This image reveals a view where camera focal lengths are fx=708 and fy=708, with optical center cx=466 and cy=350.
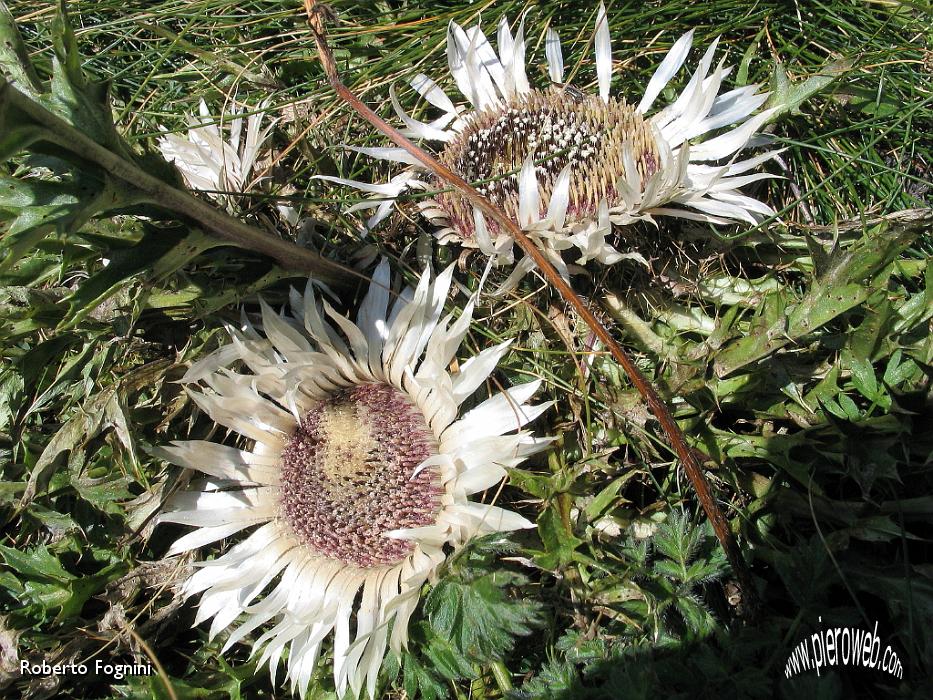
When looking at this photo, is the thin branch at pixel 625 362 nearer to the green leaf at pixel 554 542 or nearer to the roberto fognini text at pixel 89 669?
the green leaf at pixel 554 542

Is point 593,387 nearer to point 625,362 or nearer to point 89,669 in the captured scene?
point 625,362

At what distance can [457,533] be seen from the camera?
4.09 ft

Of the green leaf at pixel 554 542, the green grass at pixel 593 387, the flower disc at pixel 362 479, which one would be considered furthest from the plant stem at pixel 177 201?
the green leaf at pixel 554 542

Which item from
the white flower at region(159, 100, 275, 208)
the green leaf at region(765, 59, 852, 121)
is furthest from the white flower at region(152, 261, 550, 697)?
the green leaf at region(765, 59, 852, 121)

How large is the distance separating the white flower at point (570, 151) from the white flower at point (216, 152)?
11.8 inches

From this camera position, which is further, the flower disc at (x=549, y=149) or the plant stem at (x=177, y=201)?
the flower disc at (x=549, y=149)

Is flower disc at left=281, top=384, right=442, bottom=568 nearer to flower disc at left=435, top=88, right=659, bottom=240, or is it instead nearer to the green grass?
the green grass

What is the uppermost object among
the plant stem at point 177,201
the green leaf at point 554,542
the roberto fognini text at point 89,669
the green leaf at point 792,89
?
the plant stem at point 177,201

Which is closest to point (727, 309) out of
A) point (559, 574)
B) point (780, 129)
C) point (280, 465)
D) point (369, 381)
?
point (780, 129)

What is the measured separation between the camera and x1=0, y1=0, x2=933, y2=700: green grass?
1133 millimetres

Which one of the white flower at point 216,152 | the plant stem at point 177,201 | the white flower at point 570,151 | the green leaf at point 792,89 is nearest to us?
the plant stem at point 177,201

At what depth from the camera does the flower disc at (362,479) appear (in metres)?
1.36

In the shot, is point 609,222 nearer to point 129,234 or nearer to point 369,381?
point 369,381

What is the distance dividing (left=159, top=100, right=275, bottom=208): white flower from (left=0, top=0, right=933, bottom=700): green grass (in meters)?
0.07
